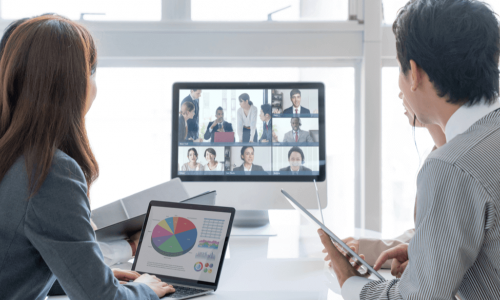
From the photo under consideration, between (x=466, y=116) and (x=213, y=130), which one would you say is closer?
(x=466, y=116)

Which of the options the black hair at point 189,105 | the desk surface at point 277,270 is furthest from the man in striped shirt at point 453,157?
the black hair at point 189,105

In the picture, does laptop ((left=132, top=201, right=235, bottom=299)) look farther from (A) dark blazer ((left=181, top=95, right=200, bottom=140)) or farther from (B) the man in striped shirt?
(A) dark blazer ((left=181, top=95, right=200, bottom=140))

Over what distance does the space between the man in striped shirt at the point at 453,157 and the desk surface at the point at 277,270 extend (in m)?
0.15

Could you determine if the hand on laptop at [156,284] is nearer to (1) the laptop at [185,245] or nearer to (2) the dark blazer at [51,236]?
(1) the laptop at [185,245]

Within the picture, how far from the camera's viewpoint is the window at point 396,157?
6.07ft

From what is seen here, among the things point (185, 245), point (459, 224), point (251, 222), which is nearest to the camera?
point (459, 224)

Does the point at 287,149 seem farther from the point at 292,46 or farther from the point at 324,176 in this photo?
the point at 292,46

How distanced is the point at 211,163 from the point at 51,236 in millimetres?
936

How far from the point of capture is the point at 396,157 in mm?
1866

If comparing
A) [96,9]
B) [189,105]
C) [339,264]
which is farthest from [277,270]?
[96,9]

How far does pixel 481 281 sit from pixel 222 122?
3.61 ft

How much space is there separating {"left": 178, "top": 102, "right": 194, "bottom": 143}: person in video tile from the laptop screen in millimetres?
568

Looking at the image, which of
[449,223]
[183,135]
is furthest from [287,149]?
[449,223]

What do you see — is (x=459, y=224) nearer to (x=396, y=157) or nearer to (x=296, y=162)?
(x=296, y=162)
